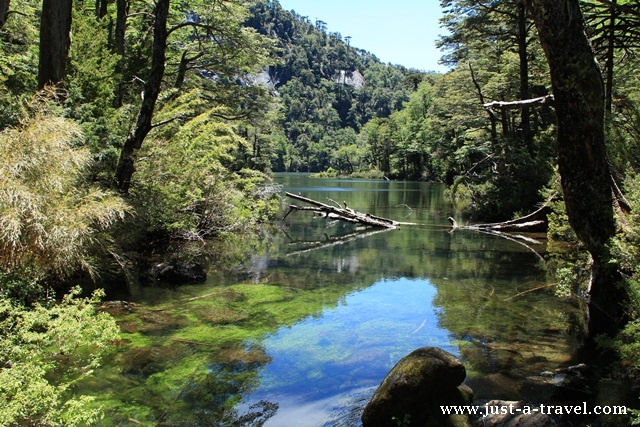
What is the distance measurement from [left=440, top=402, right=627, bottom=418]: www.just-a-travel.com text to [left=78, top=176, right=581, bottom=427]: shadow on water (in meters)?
0.45

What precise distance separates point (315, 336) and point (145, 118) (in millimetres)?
6387

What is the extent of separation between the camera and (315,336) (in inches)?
285

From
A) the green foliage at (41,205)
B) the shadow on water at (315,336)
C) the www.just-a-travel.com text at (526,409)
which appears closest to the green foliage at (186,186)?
the shadow on water at (315,336)

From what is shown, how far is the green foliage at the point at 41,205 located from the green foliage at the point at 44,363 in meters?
0.93

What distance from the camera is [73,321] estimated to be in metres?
4.60

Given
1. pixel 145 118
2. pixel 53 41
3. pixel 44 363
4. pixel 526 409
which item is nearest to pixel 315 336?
pixel 526 409

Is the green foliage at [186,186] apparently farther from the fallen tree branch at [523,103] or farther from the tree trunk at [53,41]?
the fallen tree branch at [523,103]

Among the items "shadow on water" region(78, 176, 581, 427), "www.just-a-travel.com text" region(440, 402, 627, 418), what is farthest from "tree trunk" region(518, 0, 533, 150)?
"www.just-a-travel.com text" region(440, 402, 627, 418)

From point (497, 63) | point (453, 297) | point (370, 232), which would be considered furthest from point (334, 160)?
point (453, 297)

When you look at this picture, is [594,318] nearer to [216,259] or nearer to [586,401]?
[586,401]

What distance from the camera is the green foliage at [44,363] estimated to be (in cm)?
351

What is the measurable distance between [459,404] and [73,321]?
415 centimetres

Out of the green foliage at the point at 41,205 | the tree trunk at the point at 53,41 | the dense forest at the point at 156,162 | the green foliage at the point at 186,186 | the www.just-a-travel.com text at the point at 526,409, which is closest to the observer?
the www.just-a-travel.com text at the point at 526,409

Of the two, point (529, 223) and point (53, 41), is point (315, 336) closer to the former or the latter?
point (53, 41)
